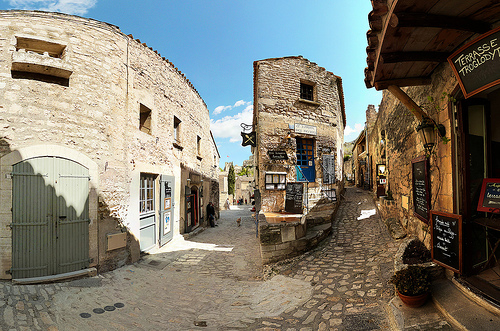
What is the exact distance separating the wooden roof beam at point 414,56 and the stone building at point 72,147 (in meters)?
6.41

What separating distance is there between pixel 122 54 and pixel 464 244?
28.3 ft

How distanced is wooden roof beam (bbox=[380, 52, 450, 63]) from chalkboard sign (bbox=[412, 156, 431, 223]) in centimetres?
161

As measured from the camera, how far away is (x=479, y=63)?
245cm

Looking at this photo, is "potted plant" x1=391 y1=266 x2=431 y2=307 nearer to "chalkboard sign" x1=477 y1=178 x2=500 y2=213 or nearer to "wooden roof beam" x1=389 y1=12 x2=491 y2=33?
"chalkboard sign" x1=477 y1=178 x2=500 y2=213

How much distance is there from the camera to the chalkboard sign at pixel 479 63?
7.47 ft

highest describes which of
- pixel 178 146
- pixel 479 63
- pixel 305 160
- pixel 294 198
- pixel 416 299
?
pixel 178 146

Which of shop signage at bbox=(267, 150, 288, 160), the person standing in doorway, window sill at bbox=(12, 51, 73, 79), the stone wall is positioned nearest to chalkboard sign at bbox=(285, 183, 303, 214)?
shop signage at bbox=(267, 150, 288, 160)

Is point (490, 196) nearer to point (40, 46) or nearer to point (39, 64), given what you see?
point (39, 64)

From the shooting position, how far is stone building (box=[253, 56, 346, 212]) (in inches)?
380

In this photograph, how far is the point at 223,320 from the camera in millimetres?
3988

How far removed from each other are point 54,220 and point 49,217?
0.38 ft

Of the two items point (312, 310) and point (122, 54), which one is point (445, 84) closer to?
point (312, 310)

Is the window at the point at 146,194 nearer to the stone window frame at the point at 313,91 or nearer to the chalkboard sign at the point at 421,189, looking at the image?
the chalkboard sign at the point at 421,189

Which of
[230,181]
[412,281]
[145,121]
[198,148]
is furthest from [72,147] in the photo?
[230,181]
